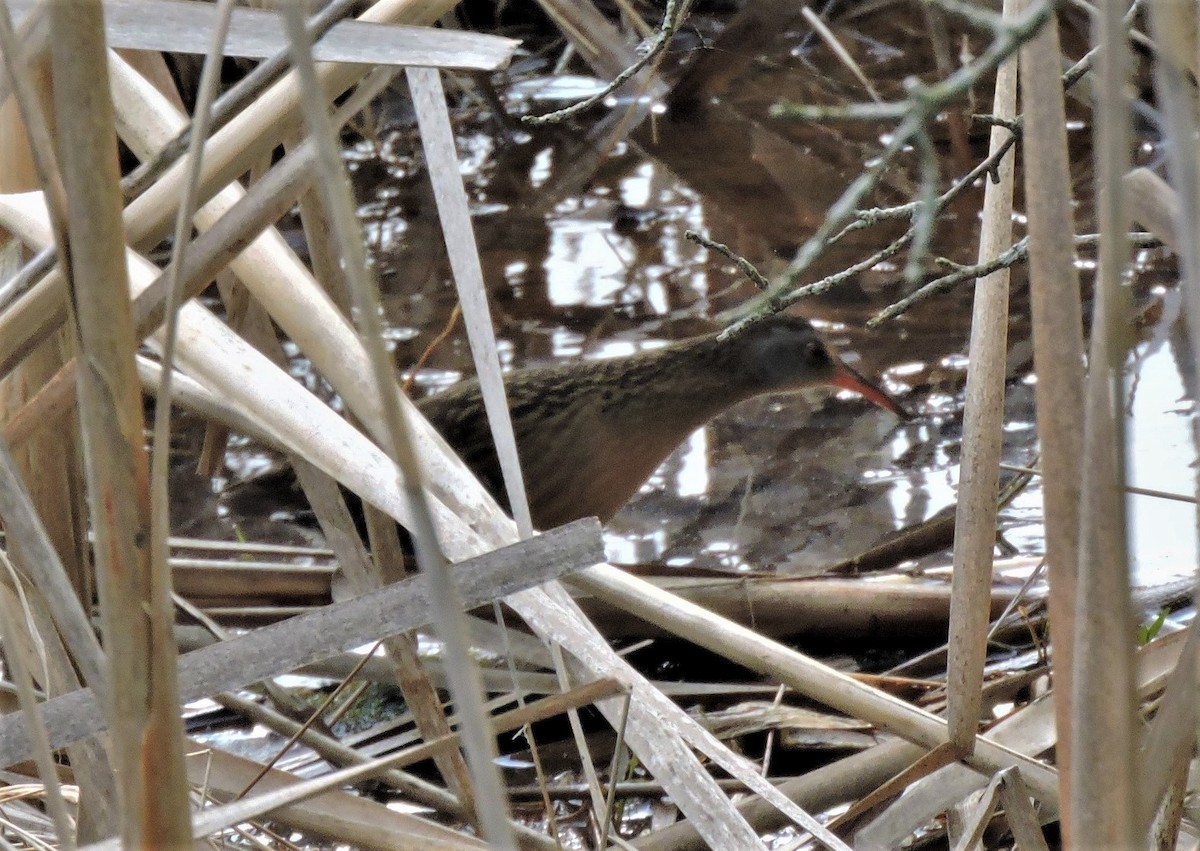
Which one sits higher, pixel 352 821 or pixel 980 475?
pixel 980 475

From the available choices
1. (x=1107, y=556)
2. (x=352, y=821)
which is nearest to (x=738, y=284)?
(x=352, y=821)

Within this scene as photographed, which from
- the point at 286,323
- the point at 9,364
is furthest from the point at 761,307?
the point at 9,364

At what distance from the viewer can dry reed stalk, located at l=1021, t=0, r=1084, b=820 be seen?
80cm

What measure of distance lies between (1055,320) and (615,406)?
202 centimetres

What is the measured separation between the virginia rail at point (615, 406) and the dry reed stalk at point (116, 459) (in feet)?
5.97

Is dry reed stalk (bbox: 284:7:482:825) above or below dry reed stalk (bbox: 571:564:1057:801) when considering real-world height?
above

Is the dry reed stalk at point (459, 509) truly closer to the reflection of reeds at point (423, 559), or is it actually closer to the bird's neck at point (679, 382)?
the reflection of reeds at point (423, 559)

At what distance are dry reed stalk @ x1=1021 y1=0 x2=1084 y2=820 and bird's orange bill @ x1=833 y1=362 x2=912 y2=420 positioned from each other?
7.02 ft

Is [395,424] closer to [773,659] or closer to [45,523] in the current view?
[773,659]

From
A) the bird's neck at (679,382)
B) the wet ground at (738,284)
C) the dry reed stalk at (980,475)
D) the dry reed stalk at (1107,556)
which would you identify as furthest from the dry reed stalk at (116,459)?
the bird's neck at (679,382)

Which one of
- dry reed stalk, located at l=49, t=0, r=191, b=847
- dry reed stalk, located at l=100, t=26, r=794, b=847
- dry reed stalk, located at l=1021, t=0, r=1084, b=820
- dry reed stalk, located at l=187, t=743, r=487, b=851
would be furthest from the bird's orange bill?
dry reed stalk, located at l=49, t=0, r=191, b=847

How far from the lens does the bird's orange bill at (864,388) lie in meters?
2.94

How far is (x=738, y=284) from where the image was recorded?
3.51 meters

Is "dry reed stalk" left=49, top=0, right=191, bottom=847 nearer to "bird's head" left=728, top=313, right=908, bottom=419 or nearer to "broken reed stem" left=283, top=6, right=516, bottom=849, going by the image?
"broken reed stem" left=283, top=6, right=516, bottom=849
